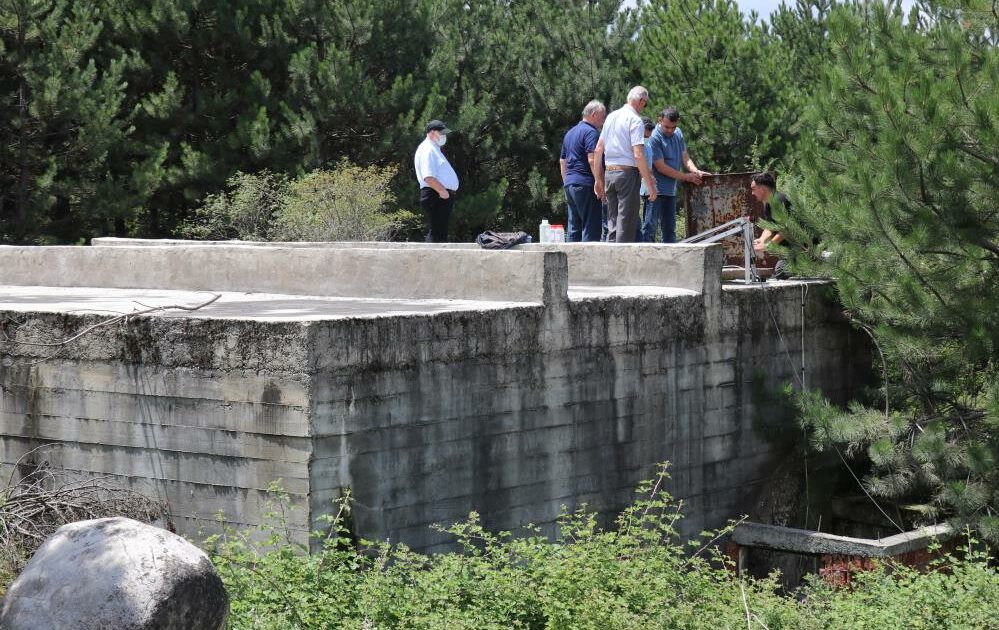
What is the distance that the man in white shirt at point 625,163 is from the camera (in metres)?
14.0

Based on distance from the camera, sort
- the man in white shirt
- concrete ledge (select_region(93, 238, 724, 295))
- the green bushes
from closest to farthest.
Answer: the green bushes, concrete ledge (select_region(93, 238, 724, 295)), the man in white shirt

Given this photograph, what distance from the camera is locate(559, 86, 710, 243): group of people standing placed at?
14109 mm

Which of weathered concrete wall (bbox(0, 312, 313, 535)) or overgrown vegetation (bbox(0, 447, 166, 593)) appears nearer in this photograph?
weathered concrete wall (bbox(0, 312, 313, 535))

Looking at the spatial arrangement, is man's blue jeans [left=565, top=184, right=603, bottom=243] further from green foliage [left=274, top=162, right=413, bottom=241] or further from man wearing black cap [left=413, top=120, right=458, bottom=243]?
green foliage [left=274, top=162, right=413, bottom=241]

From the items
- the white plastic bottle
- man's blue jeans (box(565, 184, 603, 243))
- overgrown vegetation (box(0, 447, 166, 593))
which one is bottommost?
overgrown vegetation (box(0, 447, 166, 593))

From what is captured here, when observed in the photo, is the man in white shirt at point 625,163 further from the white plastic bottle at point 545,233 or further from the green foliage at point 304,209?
the green foliage at point 304,209

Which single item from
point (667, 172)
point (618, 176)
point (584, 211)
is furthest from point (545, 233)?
point (618, 176)

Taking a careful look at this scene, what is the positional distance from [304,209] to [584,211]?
10.1 meters

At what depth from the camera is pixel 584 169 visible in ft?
49.5

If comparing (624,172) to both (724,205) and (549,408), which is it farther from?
(549,408)

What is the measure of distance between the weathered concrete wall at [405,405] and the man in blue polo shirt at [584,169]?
105 inches

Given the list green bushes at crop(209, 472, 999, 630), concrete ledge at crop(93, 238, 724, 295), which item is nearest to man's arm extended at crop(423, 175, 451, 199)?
concrete ledge at crop(93, 238, 724, 295)

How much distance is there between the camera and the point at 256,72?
26922 millimetres

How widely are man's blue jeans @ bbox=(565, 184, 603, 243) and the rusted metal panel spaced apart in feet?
3.35
